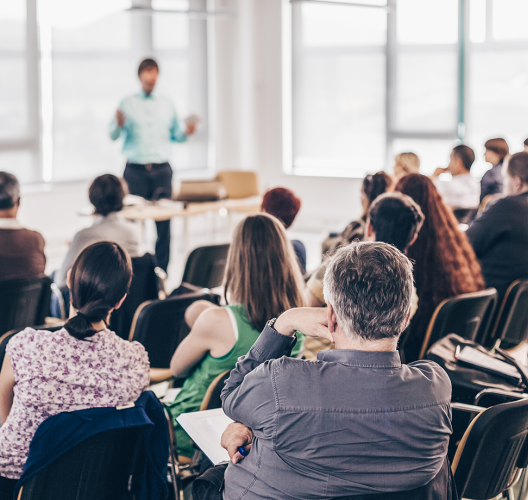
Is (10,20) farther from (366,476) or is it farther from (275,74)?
(366,476)

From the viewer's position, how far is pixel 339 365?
4.34 ft

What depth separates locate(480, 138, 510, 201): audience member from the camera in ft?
18.8

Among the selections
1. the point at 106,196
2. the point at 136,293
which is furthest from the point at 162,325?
the point at 106,196

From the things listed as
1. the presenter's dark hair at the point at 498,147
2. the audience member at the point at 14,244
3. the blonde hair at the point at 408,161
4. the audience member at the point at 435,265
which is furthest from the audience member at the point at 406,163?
the audience member at the point at 14,244

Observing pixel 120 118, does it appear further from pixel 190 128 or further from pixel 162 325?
pixel 162 325

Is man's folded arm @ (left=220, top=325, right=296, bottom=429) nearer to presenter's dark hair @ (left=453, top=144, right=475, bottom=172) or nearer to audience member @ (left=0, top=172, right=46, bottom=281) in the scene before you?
audience member @ (left=0, top=172, right=46, bottom=281)

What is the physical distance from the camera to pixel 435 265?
2.94 meters

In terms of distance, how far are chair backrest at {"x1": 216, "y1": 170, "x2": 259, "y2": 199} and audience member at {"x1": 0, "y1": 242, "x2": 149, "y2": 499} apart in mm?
5725

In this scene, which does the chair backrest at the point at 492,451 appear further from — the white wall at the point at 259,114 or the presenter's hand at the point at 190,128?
the white wall at the point at 259,114

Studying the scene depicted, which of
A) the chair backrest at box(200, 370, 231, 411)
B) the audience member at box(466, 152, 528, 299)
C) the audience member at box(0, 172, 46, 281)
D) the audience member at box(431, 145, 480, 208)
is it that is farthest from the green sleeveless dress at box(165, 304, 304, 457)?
the audience member at box(431, 145, 480, 208)

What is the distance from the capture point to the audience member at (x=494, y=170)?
574 cm

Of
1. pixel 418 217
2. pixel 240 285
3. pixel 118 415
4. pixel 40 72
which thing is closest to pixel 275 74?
pixel 40 72

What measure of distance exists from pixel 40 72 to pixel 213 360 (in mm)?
5839

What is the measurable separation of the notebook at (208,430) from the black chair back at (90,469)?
0.13 meters
